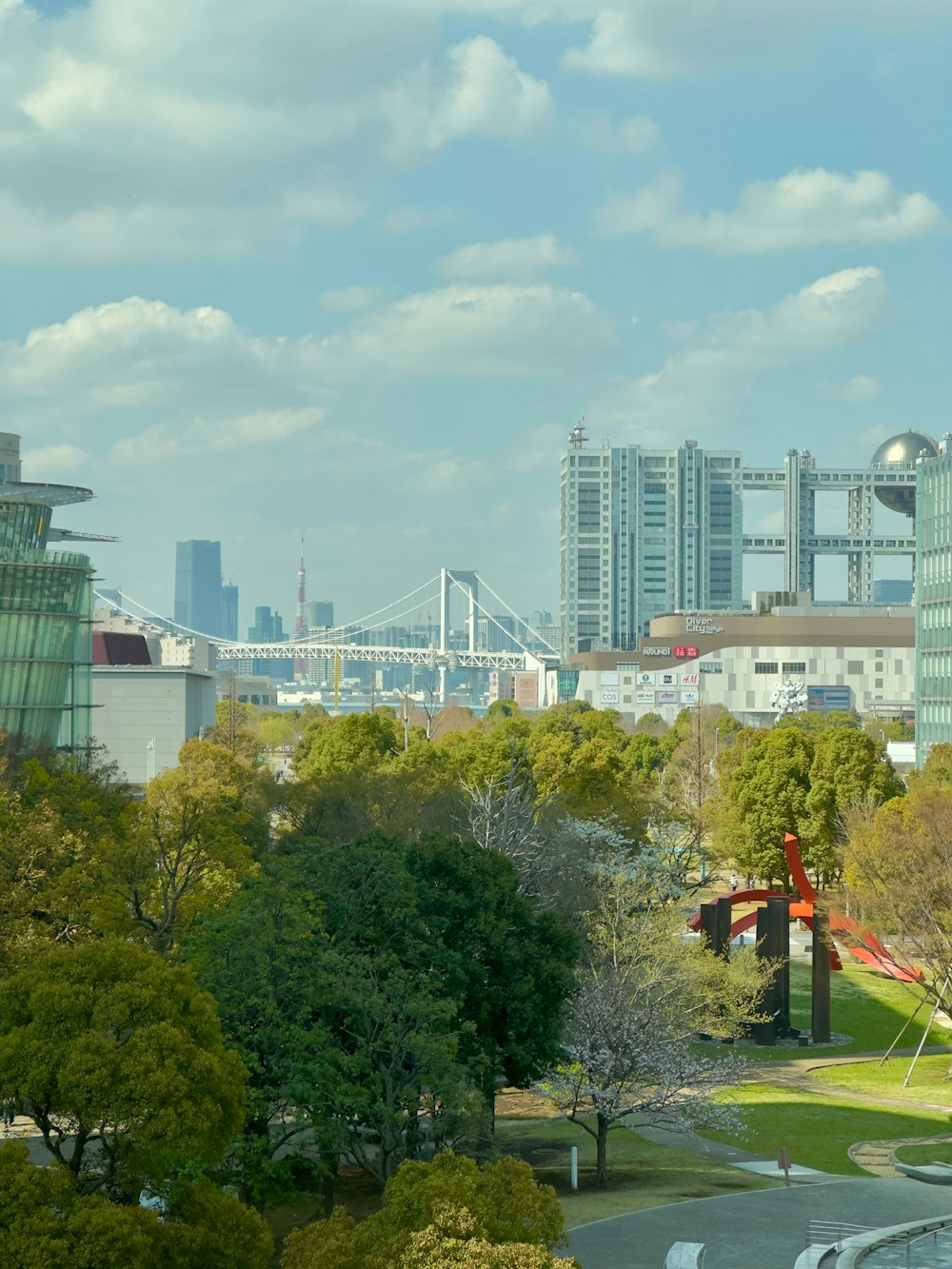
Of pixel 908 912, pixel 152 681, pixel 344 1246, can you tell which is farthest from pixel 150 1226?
pixel 152 681

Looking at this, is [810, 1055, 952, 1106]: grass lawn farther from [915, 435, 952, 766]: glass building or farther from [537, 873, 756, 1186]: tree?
[915, 435, 952, 766]: glass building

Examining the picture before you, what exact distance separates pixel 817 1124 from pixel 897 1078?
700cm

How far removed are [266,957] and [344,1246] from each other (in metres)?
10.3

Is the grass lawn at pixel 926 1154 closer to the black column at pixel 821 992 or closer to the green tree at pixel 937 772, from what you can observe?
the black column at pixel 821 992

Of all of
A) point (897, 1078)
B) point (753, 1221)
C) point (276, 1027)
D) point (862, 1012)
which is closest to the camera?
point (276, 1027)

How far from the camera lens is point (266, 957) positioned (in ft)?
101

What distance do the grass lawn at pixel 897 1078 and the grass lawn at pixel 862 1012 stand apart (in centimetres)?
215

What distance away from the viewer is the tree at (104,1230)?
67.0 ft

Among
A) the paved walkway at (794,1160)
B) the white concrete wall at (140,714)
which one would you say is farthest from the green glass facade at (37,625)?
the paved walkway at (794,1160)

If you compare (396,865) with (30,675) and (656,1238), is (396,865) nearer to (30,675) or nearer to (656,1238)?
(656,1238)

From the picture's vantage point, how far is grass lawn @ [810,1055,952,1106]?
45.0 metres

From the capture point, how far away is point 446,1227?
67.8 ft

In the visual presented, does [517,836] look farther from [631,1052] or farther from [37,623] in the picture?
[37,623]

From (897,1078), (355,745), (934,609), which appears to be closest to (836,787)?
(355,745)
